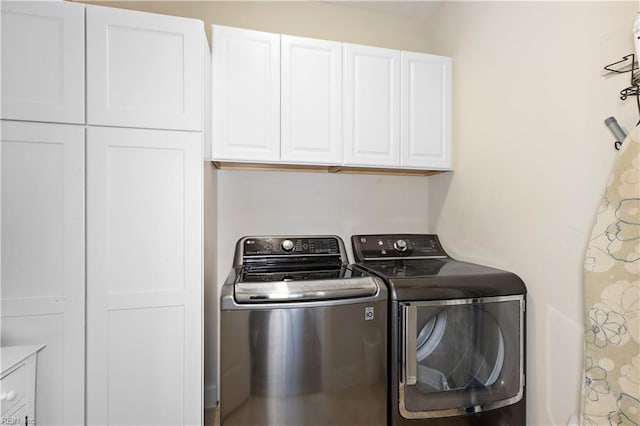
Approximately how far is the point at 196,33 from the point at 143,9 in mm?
869

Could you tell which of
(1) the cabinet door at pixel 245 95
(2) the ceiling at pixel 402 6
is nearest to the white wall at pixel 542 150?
(2) the ceiling at pixel 402 6

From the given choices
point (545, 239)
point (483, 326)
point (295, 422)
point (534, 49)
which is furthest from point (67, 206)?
point (534, 49)

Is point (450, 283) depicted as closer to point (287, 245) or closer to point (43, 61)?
point (287, 245)

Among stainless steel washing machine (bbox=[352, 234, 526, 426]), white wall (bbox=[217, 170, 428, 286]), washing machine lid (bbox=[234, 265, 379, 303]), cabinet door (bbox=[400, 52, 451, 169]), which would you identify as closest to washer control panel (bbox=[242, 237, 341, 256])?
white wall (bbox=[217, 170, 428, 286])

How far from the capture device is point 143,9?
1972 millimetres

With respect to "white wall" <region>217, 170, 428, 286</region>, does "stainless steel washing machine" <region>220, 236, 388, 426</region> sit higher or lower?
lower

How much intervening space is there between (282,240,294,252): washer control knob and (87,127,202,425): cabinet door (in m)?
0.61

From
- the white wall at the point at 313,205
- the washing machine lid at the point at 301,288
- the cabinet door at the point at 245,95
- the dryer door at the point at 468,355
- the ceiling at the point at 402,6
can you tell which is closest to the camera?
the washing machine lid at the point at 301,288

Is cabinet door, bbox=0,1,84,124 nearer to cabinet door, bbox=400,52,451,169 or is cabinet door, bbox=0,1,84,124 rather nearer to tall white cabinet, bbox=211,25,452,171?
tall white cabinet, bbox=211,25,452,171

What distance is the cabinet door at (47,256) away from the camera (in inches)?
50.3

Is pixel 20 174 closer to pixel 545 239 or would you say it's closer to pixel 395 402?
pixel 395 402

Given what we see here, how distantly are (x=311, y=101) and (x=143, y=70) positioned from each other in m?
0.85

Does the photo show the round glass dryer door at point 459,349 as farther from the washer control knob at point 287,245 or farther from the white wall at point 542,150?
the washer control knob at point 287,245

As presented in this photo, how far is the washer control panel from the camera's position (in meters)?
1.95
